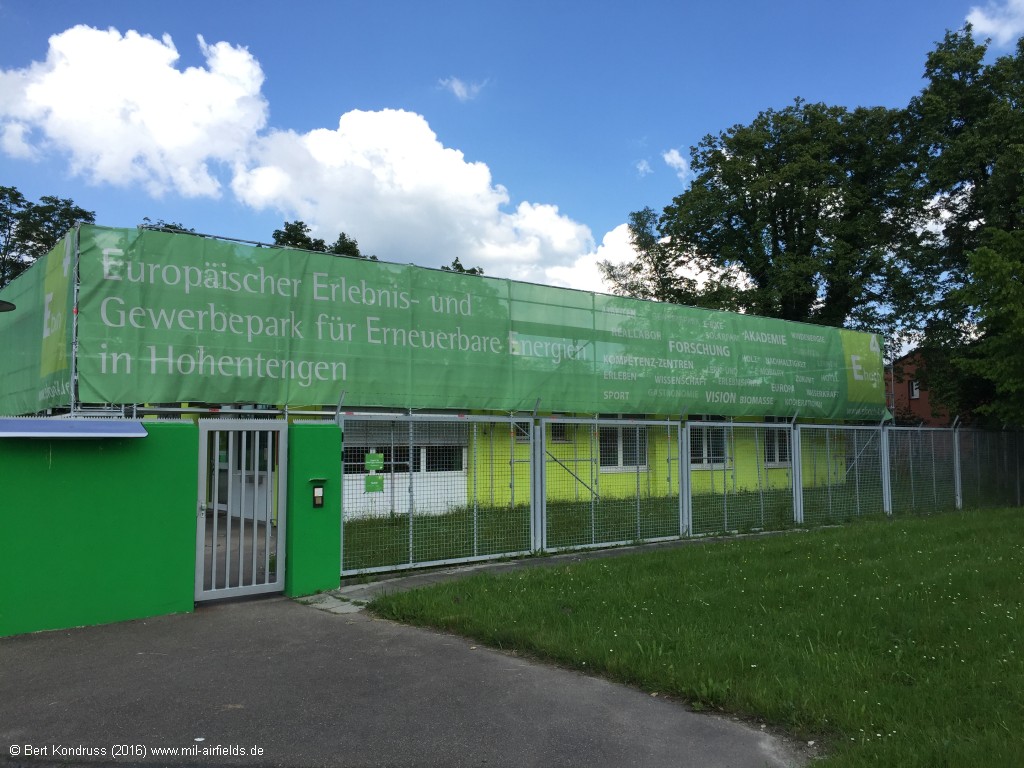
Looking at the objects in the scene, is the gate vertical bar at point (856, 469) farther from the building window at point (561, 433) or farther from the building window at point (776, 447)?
the building window at point (561, 433)

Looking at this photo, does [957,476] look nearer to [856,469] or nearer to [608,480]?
[856,469]

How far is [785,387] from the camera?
1883 cm

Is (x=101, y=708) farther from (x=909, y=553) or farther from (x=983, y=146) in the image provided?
(x=983, y=146)

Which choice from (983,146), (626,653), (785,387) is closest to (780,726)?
(626,653)

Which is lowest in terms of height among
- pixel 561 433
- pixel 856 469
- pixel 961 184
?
pixel 856 469

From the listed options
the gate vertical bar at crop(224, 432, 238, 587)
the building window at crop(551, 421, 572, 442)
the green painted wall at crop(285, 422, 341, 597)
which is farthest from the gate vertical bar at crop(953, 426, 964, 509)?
the gate vertical bar at crop(224, 432, 238, 587)

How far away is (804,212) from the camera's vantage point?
2839 cm

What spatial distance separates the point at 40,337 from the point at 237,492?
5760 mm

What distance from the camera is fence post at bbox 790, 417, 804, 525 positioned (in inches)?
608

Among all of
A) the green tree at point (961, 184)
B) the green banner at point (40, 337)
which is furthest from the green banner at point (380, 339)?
the green tree at point (961, 184)

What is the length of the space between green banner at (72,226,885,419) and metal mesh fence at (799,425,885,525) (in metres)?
2.15

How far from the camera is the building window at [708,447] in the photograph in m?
14.6

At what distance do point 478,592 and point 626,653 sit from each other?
2.74 metres

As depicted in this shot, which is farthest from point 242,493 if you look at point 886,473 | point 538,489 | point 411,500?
point 886,473
